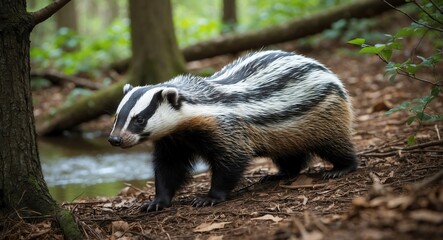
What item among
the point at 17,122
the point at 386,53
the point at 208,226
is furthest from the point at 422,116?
the point at 17,122

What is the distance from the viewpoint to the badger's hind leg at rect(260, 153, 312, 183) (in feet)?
22.3

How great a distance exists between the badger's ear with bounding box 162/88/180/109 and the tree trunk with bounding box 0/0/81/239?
4.48 ft

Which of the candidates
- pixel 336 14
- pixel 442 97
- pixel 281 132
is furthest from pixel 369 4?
pixel 281 132

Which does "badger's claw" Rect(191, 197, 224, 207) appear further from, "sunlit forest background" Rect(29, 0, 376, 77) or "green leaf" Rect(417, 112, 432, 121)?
"sunlit forest background" Rect(29, 0, 376, 77)

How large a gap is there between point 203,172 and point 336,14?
782 cm

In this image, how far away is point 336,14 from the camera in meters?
14.8

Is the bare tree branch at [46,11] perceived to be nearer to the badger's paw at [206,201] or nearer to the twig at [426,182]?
the badger's paw at [206,201]

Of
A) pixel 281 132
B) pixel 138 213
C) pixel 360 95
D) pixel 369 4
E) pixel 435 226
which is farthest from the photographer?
pixel 369 4

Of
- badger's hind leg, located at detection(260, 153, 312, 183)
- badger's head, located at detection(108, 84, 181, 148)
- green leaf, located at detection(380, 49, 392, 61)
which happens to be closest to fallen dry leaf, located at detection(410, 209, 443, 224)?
green leaf, located at detection(380, 49, 392, 61)

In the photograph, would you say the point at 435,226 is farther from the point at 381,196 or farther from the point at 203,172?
the point at 203,172

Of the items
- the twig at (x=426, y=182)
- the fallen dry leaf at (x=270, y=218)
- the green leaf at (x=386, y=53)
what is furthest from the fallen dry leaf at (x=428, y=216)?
the green leaf at (x=386, y=53)

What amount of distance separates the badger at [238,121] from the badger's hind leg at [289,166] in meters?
0.01

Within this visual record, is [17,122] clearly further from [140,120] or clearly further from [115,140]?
[140,120]

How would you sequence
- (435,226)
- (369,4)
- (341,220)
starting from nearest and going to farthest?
(435,226) → (341,220) → (369,4)
